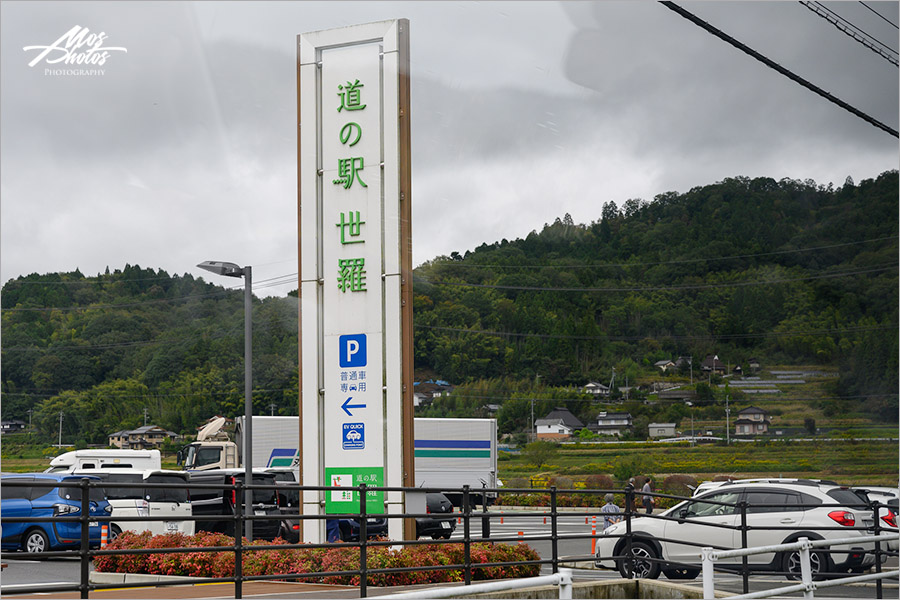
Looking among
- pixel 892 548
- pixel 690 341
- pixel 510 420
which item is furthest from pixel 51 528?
pixel 690 341

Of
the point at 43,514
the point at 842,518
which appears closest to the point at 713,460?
the point at 842,518

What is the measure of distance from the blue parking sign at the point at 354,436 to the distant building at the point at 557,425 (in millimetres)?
46927

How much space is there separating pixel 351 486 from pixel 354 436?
0.63 metres

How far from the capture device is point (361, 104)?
32.5 feet

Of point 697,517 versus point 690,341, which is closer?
point 697,517

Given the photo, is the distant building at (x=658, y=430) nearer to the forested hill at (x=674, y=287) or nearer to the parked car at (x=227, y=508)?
the forested hill at (x=674, y=287)

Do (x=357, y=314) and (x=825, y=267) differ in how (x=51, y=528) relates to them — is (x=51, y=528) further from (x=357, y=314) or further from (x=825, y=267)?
(x=825, y=267)

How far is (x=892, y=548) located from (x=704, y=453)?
2193 inches

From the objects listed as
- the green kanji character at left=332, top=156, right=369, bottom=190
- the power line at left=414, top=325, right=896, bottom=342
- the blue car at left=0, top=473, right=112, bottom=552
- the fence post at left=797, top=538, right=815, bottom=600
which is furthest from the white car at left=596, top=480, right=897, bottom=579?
the power line at left=414, top=325, right=896, bottom=342

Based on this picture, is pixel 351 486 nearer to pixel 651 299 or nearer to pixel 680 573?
pixel 680 573

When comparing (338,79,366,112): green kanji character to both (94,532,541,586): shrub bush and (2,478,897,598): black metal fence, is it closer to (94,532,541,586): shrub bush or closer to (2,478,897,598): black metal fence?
(2,478,897,598): black metal fence

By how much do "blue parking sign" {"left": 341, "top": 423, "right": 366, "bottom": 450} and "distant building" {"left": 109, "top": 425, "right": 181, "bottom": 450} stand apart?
12121 millimetres

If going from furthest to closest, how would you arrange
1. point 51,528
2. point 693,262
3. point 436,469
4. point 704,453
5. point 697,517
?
point 693,262 < point 704,453 < point 436,469 < point 51,528 < point 697,517

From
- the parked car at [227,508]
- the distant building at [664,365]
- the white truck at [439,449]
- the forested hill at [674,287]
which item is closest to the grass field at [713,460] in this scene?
the forested hill at [674,287]
